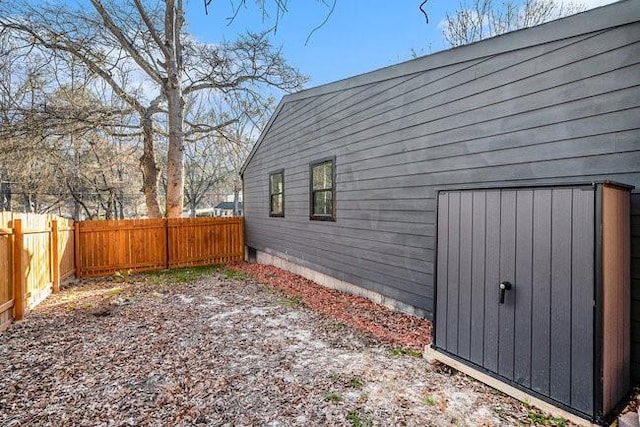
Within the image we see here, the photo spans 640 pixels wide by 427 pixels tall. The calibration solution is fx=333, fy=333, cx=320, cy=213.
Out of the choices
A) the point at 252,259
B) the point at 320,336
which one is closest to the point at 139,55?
the point at 252,259

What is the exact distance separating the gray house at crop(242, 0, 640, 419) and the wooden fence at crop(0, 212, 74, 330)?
4.54 m

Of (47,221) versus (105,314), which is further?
(47,221)

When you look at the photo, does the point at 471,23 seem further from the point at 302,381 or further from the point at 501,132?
the point at 302,381

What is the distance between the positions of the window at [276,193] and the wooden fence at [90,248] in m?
1.96

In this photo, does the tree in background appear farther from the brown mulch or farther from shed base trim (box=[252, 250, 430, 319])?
the brown mulch

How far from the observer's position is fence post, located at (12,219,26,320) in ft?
14.1

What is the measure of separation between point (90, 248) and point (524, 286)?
28.7ft

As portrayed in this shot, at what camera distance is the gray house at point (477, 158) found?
7.85ft

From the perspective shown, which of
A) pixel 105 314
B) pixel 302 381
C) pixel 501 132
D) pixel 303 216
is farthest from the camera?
pixel 303 216

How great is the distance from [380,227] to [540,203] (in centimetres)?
276

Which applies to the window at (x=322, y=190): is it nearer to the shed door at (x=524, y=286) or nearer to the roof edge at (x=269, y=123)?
the roof edge at (x=269, y=123)

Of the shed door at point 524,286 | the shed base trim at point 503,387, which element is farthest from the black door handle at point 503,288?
the shed base trim at point 503,387

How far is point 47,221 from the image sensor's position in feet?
19.0

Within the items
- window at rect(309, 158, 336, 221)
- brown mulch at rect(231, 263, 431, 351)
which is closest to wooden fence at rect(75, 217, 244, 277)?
brown mulch at rect(231, 263, 431, 351)
